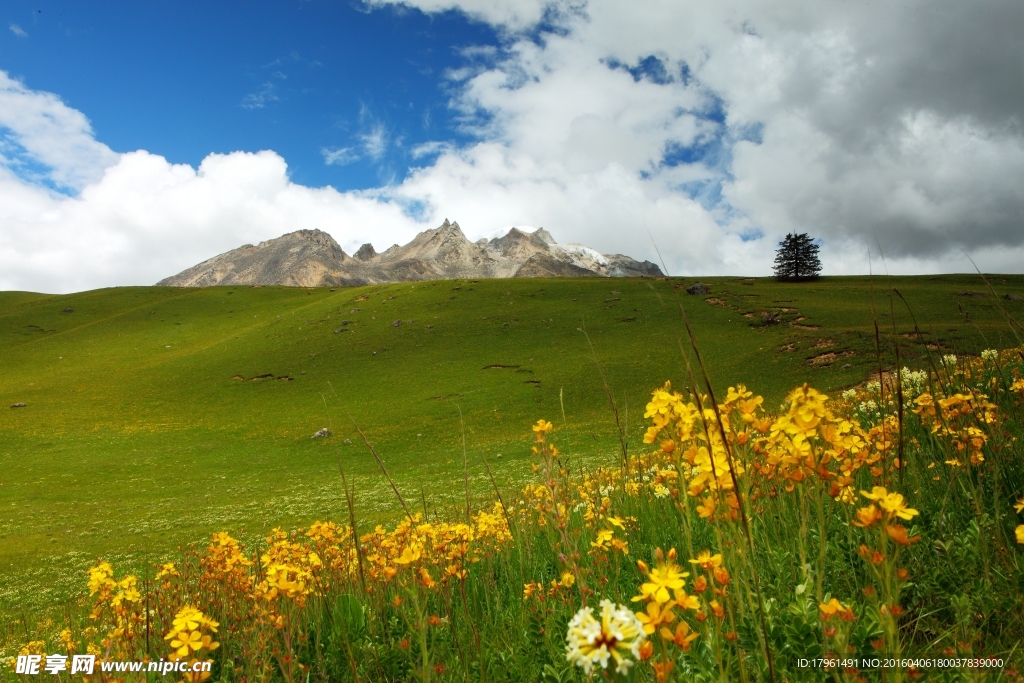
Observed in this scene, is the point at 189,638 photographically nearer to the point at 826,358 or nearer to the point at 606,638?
the point at 606,638

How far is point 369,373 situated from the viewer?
40531mm

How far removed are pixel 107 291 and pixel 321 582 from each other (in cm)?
8787

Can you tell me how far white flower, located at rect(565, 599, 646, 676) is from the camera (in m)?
0.93

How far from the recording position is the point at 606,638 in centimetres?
96

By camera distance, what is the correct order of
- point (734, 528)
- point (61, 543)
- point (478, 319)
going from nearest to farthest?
point (734, 528), point (61, 543), point (478, 319)

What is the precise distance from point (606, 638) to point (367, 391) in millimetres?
38110

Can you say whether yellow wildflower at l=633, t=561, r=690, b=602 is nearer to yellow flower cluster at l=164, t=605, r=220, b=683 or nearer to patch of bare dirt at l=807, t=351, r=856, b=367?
yellow flower cluster at l=164, t=605, r=220, b=683

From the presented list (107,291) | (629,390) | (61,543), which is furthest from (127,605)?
(107,291)

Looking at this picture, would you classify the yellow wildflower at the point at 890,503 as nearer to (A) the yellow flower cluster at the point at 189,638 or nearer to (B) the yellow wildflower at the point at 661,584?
(B) the yellow wildflower at the point at 661,584

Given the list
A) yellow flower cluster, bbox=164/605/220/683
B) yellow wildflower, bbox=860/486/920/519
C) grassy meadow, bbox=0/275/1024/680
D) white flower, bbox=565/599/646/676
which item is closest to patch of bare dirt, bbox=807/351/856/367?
grassy meadow, bbox=0/275/1024/680

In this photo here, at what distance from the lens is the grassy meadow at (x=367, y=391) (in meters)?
12.9

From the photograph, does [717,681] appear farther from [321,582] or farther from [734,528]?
[321,582]

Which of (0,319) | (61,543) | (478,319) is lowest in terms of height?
(61,543)

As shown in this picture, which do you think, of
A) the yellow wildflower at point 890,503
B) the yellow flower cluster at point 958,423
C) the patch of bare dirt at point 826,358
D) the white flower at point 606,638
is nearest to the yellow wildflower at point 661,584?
the white flower at point 606,638
